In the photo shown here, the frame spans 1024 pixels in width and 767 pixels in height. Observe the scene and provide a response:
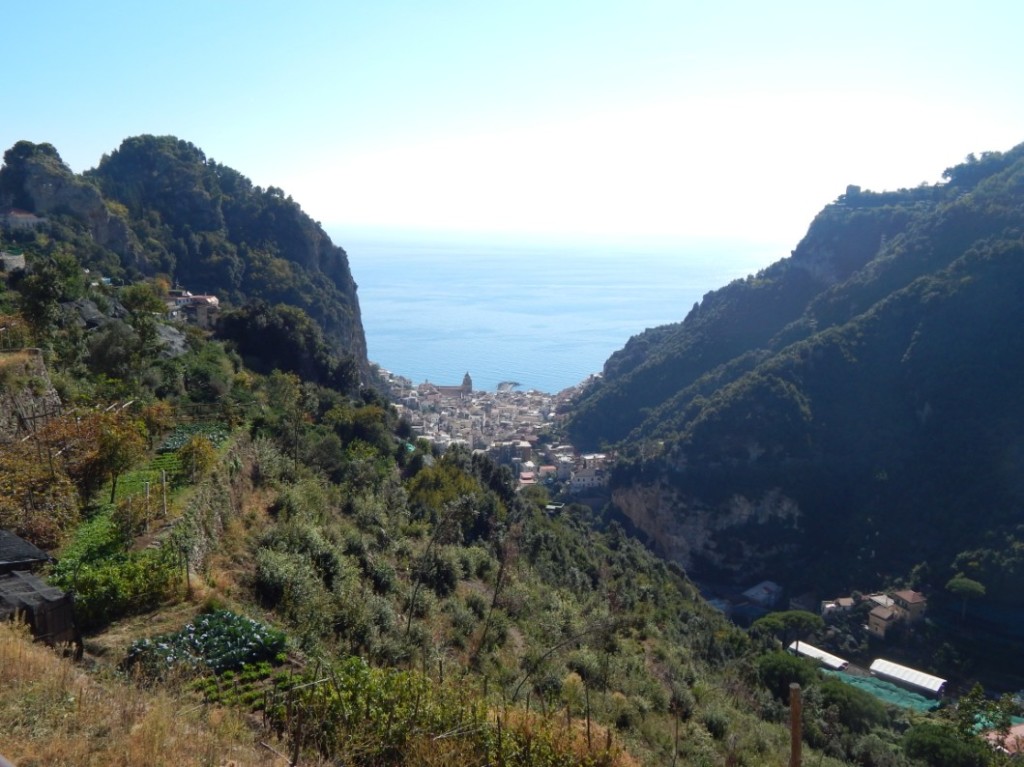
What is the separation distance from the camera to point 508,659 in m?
8.23

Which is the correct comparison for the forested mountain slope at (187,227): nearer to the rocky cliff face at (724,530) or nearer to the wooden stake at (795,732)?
the rocky cliff face at (724,530)

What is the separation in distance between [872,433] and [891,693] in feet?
54.1

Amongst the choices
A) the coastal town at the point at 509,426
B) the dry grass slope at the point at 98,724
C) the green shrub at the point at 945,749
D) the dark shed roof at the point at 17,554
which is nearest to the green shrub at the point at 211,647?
the dry grass slope at the point at 98,724

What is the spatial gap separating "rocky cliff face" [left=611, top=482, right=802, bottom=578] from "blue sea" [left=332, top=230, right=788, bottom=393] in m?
34.3

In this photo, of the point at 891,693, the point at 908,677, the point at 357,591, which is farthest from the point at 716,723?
the point at 908,677

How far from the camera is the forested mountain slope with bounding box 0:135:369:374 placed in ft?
105

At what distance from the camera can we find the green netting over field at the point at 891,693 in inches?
720

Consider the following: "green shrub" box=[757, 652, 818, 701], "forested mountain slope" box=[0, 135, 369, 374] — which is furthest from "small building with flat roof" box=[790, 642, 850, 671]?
Answer: "forested mountain slope" box=[0, 135, 369, 374]

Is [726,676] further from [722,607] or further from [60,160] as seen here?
[60,160]

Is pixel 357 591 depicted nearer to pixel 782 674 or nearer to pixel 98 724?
pixel 98 724

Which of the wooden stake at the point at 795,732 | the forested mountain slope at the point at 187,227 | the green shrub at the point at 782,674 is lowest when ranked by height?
the green shrub at the point at 782,674

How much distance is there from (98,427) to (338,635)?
12.2 ft

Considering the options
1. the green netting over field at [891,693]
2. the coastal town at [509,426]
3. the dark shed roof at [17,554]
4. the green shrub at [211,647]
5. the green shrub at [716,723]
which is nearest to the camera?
the green shrub at [211,647]

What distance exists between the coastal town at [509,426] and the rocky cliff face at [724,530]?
539cm
